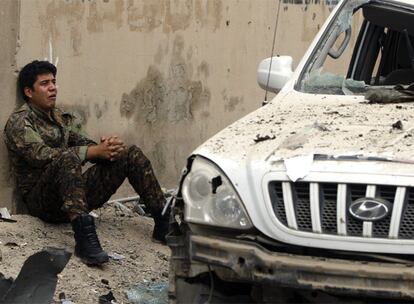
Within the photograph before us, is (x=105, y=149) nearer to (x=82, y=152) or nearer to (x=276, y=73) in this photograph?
(x=82, y=152)

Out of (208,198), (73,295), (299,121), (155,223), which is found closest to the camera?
(208,198)

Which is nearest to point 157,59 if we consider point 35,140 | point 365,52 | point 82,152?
point 82,152

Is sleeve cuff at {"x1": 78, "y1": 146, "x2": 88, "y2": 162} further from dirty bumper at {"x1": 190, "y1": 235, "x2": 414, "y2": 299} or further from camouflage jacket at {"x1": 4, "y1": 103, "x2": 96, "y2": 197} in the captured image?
dirty bumper at {"x1": 190, "y1": 235, "x2": 414, "y2": 299}

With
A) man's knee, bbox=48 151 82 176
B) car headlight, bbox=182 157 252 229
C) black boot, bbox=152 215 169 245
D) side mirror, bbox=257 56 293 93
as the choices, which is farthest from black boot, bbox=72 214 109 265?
car headlight, bbox=182 157 252 229

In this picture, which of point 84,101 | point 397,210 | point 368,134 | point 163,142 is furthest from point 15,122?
point 397,210

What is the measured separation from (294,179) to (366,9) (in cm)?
221

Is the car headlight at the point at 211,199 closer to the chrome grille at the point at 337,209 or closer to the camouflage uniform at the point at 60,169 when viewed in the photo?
the chrome grille at the point at 337,209

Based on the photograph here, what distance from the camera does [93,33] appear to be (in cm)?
738

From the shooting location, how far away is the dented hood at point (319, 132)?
14.1ft

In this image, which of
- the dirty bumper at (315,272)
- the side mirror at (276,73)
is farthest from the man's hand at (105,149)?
the dirty bumper at (315,272)

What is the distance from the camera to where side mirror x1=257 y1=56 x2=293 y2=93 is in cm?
564

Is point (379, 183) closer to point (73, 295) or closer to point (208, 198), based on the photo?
point (208, 198)

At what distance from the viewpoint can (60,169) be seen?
20.3 ft

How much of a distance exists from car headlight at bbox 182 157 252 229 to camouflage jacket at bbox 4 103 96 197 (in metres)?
2.10
